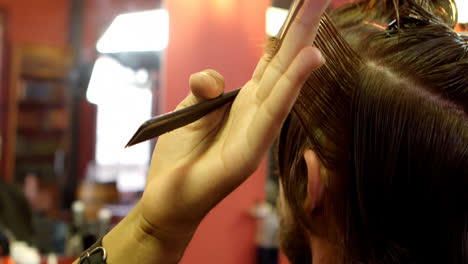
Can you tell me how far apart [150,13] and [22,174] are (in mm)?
1177

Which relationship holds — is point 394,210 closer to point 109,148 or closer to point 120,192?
point 120,192

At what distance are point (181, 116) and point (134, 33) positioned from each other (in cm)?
191

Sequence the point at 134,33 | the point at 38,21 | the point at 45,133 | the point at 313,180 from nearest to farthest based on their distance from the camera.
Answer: the point at 313,180
the point at 134,33
the point at 38,21
the point at 45,133

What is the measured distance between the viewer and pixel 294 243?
86 cm

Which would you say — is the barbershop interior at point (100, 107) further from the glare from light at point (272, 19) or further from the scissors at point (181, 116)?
the scissors at point (181, 116)

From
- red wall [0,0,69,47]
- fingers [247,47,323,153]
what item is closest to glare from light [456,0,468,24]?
fingers [247,47,323,153]

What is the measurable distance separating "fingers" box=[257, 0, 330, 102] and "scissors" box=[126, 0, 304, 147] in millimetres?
12

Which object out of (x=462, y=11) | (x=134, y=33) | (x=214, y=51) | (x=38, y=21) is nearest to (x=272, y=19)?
(x=214, y=51)

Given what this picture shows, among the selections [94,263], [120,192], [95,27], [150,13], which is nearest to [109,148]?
[120,192]

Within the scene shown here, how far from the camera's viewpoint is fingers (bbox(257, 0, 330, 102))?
434 millimetres

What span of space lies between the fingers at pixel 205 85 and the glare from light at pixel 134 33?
4.54ft

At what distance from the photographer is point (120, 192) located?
2.25m

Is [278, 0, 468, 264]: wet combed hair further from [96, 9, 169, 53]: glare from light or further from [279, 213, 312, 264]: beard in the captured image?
[96, 9, 169, 53]: glare from light

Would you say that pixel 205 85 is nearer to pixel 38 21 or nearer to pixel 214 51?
pixel 214 51
